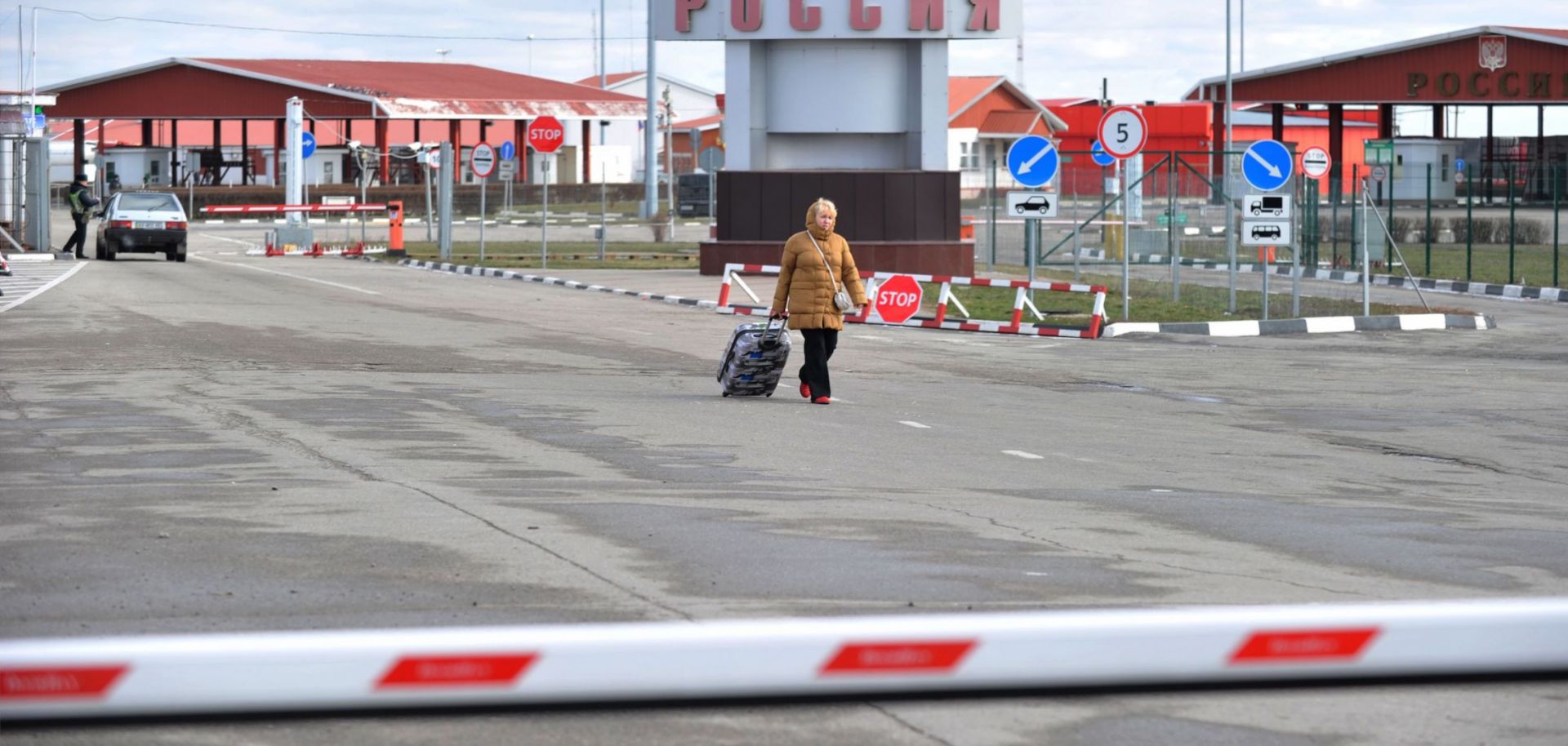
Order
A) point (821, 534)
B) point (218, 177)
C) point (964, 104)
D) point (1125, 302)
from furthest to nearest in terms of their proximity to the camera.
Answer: point (964, 104) < point (218, 177) < point (1125, 302) < point (821, 534)

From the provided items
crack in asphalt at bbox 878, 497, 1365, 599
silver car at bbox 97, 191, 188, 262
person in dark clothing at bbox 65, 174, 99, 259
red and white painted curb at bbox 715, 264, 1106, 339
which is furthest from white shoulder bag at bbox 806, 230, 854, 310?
person in dark clothing at bbox 65, 174, 99, 259

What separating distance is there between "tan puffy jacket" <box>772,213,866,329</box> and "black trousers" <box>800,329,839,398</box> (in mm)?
100

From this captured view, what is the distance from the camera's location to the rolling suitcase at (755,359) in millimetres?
14852

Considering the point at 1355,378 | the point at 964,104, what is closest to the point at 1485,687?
the point at 1355,378

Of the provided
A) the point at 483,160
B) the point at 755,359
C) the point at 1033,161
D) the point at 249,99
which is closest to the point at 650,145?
the point at 249,99

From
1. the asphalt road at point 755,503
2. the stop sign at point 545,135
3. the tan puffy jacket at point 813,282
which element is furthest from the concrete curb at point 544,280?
the tan puffy jacket at point 813,282

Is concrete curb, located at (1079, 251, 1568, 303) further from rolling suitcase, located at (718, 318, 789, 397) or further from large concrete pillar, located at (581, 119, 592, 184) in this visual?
large concrete pillar, located at (581, 119, 592, 184)

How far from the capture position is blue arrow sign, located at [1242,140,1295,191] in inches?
974

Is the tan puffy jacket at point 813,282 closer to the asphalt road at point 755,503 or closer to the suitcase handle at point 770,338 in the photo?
the suitcase handle at point 770,338

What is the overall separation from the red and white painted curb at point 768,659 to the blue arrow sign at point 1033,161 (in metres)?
19.8

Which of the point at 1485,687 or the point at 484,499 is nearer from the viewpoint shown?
the point at 1485,687

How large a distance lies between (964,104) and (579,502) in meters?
84.1

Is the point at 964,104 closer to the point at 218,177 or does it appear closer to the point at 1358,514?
the point at 218,177

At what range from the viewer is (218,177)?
78812 millimetres
